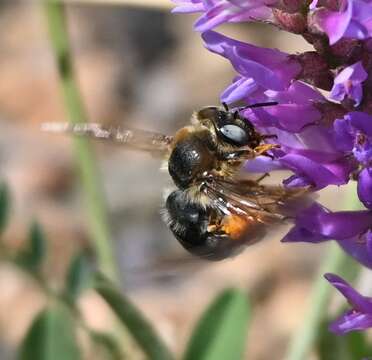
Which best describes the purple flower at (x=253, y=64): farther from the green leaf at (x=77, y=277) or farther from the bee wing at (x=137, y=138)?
the green leaf at (x=77, y=277)

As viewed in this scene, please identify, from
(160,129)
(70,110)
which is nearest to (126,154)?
(160,129)

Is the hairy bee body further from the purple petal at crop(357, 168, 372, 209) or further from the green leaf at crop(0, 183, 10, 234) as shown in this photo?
the green leaf at crop(0, 183, 10, 234)

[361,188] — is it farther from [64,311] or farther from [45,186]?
[45,186]

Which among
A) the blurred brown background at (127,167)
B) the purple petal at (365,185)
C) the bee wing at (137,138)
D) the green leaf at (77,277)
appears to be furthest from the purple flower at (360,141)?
the blurred brown background at (127,167)

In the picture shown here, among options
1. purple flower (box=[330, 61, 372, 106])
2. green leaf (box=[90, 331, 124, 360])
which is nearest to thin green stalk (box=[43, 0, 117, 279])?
green leaf (box=[90, 331, 124, 360])

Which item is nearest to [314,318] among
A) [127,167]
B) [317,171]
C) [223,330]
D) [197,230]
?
[223,330]

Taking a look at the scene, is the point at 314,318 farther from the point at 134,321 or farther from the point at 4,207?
the point at 4,207
